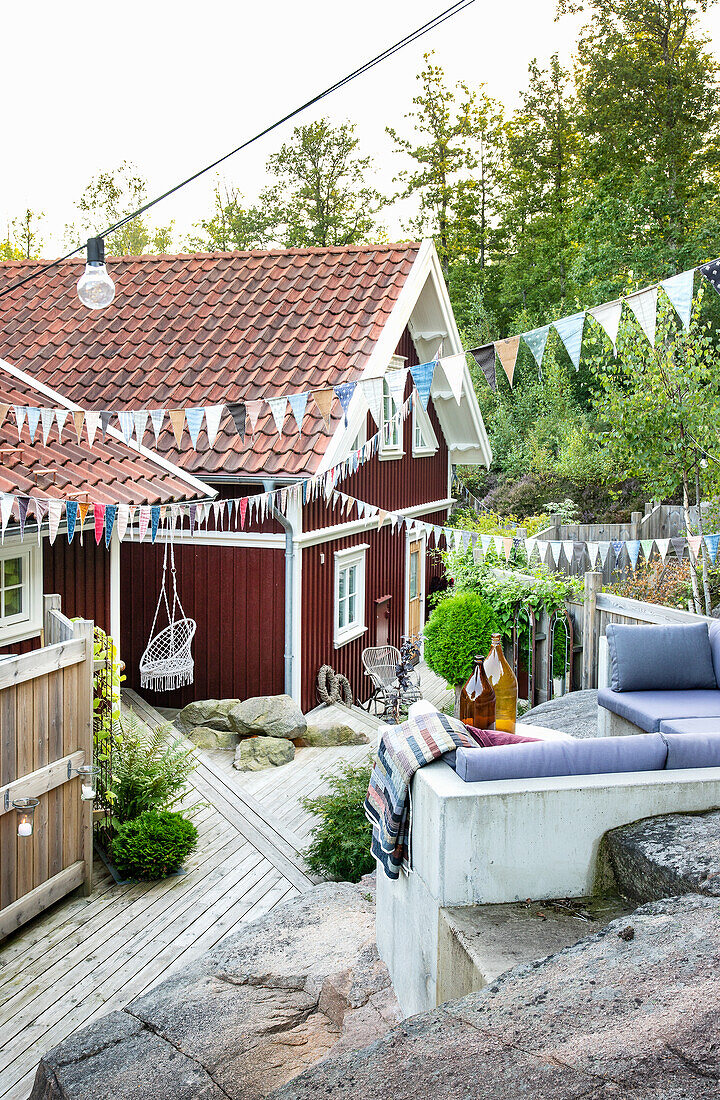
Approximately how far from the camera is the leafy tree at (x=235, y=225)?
93.9 ft

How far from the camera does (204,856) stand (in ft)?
20.2

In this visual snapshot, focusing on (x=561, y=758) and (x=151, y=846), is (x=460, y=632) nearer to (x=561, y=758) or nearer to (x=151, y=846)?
(x=151, y=846)

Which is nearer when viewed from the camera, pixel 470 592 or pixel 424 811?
pixel 424 811

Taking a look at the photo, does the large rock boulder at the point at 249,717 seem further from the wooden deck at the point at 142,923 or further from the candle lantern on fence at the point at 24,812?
the candle lantern on fence at the point at 24,812

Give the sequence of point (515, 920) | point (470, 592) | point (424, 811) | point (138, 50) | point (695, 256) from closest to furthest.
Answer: point (515, 920) → point (424, 811) → point (138, 50) → point (470, 592) → point (695, 256)

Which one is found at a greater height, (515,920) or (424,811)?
(424,811)

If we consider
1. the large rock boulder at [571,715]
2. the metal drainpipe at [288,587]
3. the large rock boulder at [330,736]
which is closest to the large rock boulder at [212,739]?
the large rock boulder at [330,736]

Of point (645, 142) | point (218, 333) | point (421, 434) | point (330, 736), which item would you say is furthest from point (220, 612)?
point (645, 142)

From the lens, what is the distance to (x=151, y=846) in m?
5.76

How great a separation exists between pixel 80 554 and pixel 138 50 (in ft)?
13.2

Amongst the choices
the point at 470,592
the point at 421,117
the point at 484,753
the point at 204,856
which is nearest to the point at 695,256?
the point at 421,117

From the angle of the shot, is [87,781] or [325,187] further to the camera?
[325,187]

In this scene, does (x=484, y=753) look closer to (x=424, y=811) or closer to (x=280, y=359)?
(x=424, y=811)

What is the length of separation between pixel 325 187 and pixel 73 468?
74.8ft
